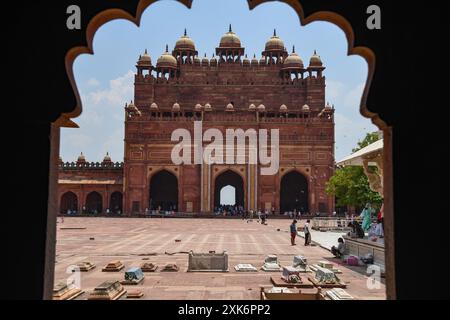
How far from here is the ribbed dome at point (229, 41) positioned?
5000cm

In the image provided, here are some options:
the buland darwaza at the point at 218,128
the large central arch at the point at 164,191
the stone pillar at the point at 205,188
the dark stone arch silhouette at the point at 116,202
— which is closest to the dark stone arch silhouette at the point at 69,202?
the buland darwaza at the point at 218,128

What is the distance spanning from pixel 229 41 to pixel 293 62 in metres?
7.21

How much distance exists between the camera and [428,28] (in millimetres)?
3314

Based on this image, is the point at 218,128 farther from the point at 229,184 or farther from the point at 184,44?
the point at 184,44

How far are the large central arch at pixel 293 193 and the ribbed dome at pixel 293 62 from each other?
11.6 metres

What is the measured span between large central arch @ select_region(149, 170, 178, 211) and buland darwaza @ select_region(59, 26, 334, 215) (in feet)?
0.30

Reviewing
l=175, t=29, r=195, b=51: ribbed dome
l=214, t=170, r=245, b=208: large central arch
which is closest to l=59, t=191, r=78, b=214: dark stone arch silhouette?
l=214, t=170, r=245, b=208: large central arch

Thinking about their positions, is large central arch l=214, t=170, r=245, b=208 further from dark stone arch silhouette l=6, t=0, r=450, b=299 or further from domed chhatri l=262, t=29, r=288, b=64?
dark stone arch silhouette l=6, t=0, r=450, b=299

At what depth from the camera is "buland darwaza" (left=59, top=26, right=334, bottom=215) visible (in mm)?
40531

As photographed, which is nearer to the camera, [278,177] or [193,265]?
[193,265]
